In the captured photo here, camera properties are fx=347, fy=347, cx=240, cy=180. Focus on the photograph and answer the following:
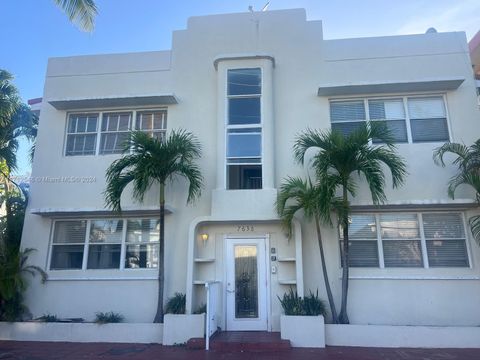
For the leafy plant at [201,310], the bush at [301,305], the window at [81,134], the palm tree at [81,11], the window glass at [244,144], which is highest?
the palm tree at [81,11]

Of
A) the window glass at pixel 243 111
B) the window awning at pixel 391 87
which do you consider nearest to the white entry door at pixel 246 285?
the window glass at pixel 243 111

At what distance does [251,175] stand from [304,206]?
199 centimetres

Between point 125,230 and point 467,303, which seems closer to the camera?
point 467,303

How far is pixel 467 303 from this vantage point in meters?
8.33

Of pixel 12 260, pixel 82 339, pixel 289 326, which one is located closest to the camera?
pixel 289 326

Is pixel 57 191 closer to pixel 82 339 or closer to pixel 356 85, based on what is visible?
pixel 82 339

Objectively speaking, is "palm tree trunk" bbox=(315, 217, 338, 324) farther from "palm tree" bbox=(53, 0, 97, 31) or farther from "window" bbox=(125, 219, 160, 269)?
"palm tree" bbox=(53, 0, 97, 31)

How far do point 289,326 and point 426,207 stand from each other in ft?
14.9

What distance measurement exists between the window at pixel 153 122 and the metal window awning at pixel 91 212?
2.36 m

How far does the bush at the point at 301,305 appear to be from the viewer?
25.7ft

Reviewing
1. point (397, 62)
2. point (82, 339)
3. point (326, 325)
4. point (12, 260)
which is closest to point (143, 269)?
point (82, 339)

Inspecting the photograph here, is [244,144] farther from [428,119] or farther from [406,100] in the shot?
[428,119]

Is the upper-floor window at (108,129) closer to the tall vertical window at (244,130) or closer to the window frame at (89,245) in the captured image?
the window frame at (89,245)

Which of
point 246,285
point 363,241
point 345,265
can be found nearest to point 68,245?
point 246,285
